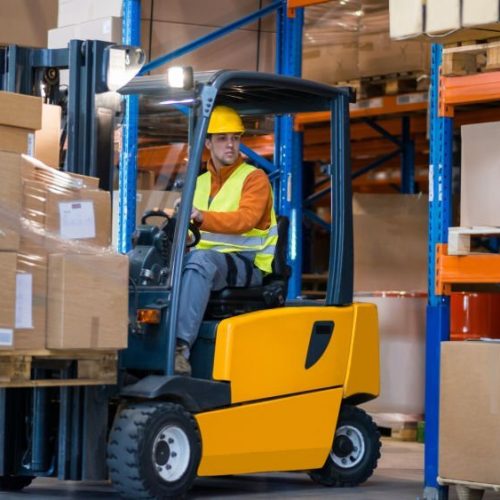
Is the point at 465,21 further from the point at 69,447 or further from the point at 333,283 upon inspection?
the point at 69,447

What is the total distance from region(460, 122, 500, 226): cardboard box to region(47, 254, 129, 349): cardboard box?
1.75m

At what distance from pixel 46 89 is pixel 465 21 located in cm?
227

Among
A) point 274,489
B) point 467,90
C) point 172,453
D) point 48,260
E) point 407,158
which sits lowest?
point 274,489

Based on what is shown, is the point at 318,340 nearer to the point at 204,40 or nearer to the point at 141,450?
the point at 141,450

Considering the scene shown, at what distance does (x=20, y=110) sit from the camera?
19.7 feet

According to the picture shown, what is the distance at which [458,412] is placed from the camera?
656 centimetres

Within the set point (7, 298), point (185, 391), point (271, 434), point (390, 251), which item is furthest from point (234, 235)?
point (390, 251)

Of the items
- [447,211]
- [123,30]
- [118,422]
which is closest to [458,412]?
[447,211]

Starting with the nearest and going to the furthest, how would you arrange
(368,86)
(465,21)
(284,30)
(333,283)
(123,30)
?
(465,21)
(333,283)
(123,30)
(284,30)
(368,86)

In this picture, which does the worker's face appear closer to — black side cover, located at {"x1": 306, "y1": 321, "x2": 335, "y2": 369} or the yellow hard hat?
the yellow hard hat

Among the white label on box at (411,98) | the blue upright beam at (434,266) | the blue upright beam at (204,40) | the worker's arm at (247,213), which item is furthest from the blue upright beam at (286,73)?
the blue upright beam at (434,266)

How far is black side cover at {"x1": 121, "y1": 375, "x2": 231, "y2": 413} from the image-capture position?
6492 mm

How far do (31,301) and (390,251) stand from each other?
5.62 meters

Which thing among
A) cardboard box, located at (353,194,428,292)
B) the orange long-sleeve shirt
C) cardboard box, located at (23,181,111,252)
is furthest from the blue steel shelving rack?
cardboard box, located at (23,181,111,252)
